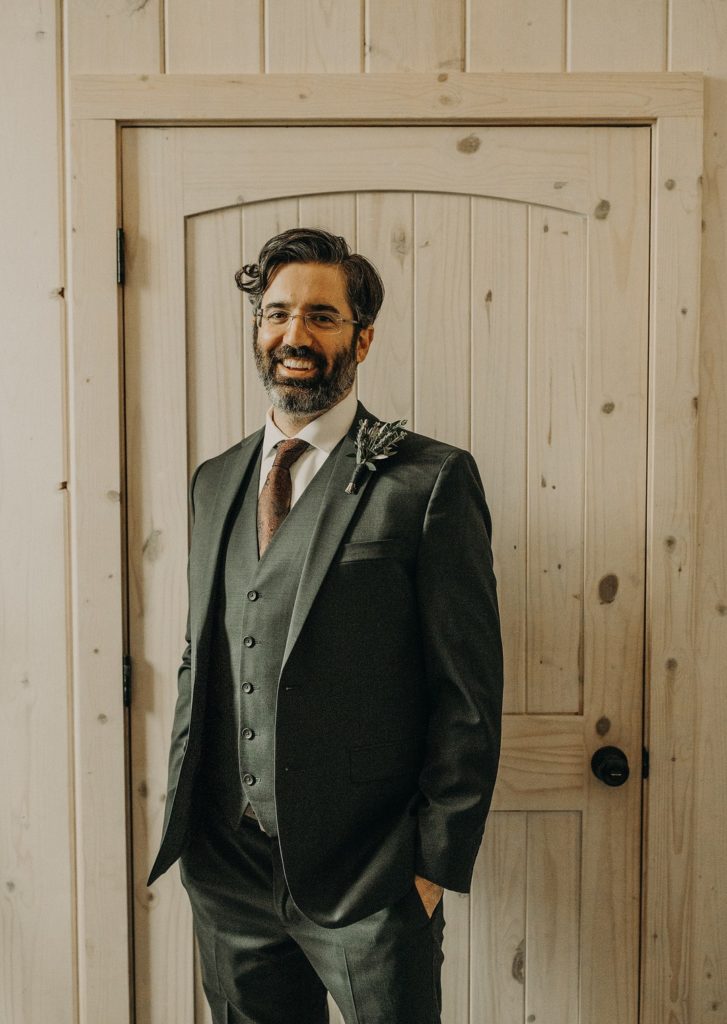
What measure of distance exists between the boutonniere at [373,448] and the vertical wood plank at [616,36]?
0.84 metres

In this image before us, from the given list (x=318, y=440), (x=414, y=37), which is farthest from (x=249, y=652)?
(x=414, y=37)

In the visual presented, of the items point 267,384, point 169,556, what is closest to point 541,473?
point 267,384

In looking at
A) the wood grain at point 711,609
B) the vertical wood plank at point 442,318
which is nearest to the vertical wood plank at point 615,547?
the wood grain at point 711,609

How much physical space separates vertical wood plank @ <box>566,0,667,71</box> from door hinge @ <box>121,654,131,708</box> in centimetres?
144

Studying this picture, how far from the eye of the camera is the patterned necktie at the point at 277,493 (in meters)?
1.23

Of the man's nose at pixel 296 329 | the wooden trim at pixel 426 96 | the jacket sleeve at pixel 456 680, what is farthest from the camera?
the wooden trim at pixel 426 96

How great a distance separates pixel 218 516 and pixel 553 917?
105 centimetres

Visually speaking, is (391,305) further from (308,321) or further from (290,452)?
(290,452)

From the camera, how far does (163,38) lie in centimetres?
145

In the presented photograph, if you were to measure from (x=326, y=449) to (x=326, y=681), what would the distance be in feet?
1.24

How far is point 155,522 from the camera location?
4.96 ft

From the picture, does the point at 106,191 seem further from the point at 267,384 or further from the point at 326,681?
the point at 326,681

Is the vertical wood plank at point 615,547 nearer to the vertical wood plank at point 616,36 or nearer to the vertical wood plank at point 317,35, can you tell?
the vertical wood plank at point 616,36

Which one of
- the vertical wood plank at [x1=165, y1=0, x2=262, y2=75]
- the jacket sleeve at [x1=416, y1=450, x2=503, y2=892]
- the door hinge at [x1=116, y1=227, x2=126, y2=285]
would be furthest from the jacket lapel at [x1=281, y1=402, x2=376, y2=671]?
the vertical wood plank at [x1=165, y1=0, x2=262, y2=75]
